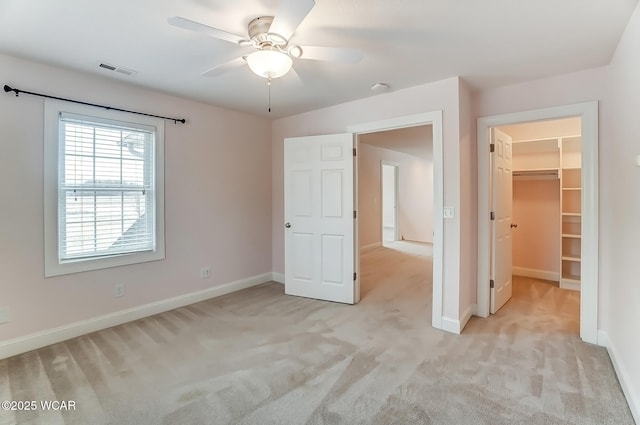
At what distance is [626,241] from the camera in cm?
205

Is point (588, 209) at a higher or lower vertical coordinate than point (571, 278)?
higher

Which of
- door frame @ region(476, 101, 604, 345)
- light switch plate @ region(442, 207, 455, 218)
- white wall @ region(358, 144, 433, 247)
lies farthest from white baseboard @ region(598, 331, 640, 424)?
white wall @ region(358, 144, 433, 247)

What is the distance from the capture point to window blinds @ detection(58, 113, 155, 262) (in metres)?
2.77

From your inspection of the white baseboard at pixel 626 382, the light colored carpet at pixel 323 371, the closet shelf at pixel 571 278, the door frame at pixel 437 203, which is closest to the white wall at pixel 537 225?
the closet shelf at pixel 571 278

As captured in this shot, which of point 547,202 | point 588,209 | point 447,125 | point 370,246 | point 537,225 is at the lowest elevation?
point 370,246

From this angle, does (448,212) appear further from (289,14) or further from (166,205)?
(166,205)

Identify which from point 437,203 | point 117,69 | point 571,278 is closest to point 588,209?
point 437,203

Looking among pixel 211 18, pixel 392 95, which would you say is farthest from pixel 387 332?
pixel 211 18

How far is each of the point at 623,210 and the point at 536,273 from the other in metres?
2.92

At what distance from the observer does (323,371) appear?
2.23 metres

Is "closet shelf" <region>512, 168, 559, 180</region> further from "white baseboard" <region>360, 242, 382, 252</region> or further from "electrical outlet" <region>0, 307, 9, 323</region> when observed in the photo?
"electrical outlet" <region>0, 307, 9, 323</region>

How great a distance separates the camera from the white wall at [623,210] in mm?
1829

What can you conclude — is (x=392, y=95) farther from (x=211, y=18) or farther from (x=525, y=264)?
(x=525, y=264)

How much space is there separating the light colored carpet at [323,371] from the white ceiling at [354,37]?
235cm
